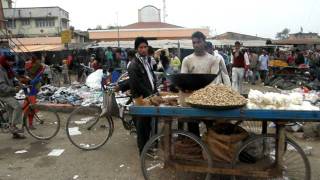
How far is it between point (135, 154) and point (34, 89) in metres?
3.00

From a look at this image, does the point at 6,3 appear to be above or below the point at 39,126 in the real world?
above

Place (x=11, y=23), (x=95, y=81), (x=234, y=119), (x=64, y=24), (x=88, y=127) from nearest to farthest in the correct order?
(x=234, y=119)
(x=88, y=127)
(x=95, y=81)
(x=11, y=23)
(x=64, y=24)

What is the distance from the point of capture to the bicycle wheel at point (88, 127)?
6777 millimetres

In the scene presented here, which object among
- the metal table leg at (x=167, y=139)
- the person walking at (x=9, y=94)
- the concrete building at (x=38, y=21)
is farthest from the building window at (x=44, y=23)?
the metal table leg at (x=167, y=139)

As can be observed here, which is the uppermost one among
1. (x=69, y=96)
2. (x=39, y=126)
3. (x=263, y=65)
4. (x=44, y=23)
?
(x=44, y=23)

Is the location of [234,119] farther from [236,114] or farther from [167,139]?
[167,139]

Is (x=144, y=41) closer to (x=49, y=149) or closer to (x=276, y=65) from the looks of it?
(x=49, y=149)

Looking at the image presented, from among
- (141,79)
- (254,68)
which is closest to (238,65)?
(141,79)

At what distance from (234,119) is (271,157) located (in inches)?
33.7

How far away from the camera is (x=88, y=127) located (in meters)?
7.02

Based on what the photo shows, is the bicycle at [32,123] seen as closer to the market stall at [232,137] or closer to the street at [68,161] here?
the street at [68,161]

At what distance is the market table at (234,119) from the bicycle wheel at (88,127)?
2.09 metres

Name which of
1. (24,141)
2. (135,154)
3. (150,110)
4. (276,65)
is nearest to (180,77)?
(150,110)

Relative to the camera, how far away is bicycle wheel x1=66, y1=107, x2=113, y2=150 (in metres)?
6.78
